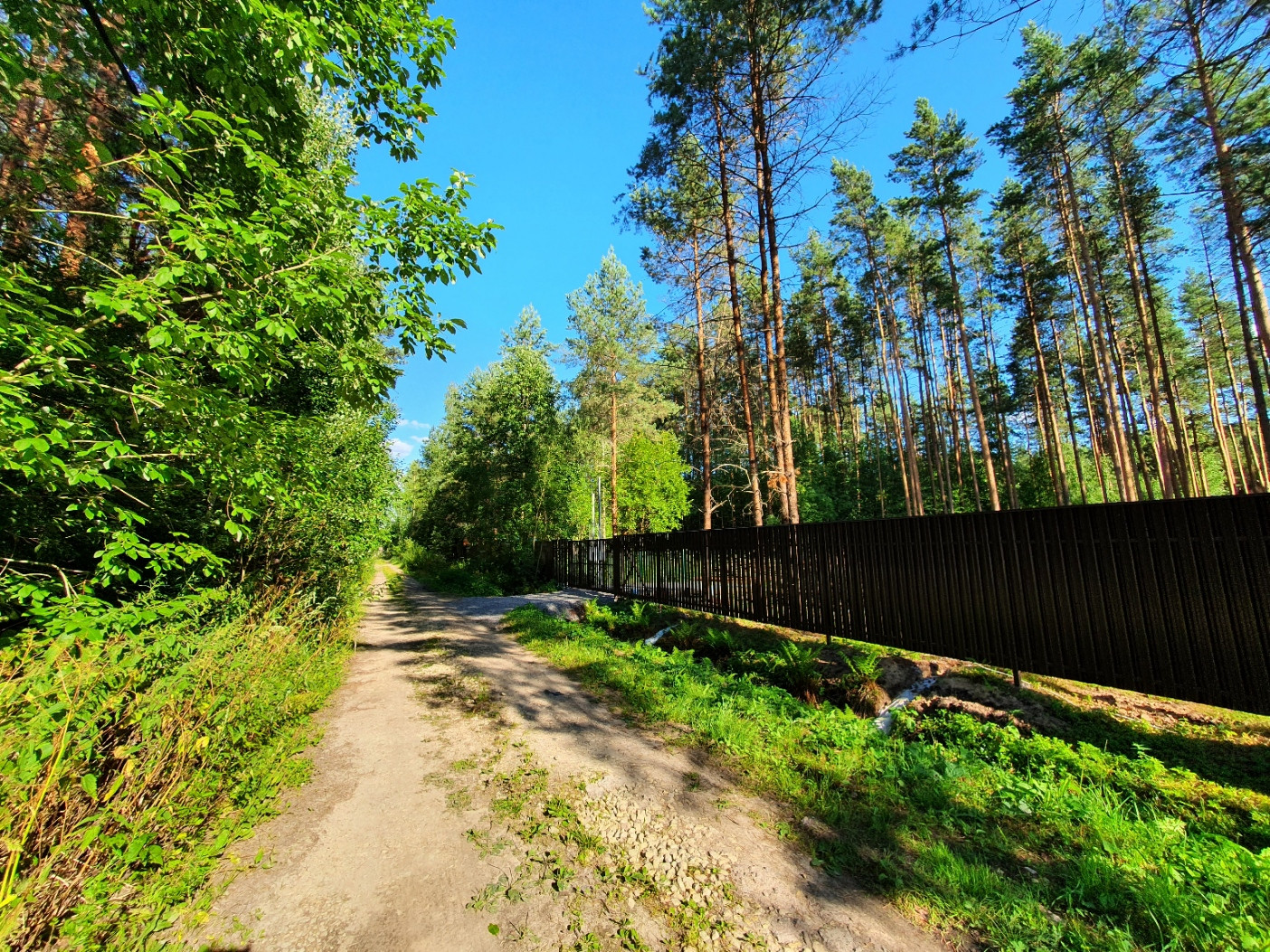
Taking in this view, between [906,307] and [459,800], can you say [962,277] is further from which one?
[459,800]

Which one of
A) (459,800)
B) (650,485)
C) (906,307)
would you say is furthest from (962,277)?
(459,800)

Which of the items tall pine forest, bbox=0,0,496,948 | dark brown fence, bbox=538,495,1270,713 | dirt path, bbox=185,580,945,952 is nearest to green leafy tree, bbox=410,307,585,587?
dark brown fence, bbox=538,495,1270,713

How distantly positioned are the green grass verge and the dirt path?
0.86 feet

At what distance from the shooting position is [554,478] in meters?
20.4

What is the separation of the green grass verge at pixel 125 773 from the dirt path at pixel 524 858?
26 centimetres

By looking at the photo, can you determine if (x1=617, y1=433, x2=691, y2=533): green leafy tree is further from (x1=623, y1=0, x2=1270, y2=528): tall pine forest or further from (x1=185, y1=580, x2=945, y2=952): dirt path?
(x1=185, y1=580, x2=945, y2=952): dirt path

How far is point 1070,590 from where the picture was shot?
14.4ft

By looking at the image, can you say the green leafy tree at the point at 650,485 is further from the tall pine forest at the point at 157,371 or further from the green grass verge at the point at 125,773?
the green grass verge at the point at 125,773

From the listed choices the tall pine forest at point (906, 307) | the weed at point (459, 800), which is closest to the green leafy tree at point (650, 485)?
the tall pine forest at point (906, 307)

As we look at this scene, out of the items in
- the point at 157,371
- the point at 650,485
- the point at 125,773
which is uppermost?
the point at 650,485

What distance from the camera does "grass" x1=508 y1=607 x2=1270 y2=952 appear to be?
82.7 inches

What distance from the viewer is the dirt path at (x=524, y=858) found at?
6.84 feet

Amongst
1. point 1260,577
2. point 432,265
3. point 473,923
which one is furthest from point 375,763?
point 1260,577

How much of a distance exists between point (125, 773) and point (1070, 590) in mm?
6822
